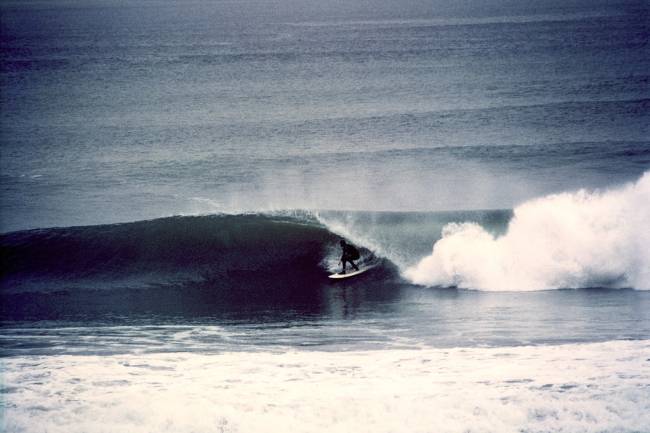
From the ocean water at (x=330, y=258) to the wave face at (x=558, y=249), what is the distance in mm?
48

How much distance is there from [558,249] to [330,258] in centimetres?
417

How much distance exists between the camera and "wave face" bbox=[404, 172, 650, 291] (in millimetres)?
13648

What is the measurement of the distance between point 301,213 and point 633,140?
46.9 ft

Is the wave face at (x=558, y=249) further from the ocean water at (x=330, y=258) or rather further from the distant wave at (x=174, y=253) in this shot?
the distant wave at (x=174, y=253)

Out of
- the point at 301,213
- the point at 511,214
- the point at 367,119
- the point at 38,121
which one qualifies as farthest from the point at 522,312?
the point at 38,121

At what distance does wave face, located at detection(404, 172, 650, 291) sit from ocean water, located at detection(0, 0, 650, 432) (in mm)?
48

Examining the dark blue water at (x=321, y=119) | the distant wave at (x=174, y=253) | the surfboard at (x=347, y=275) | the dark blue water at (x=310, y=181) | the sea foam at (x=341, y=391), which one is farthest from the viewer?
the dark blue water at (x=321, y=119)

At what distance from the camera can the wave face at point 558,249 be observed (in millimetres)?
13648

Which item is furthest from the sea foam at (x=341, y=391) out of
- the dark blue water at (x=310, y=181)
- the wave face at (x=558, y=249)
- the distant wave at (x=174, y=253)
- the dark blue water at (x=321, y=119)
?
the dark blue water at (x=321, y=119)

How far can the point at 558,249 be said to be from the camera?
14.1 meters

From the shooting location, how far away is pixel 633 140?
26516 millimetres

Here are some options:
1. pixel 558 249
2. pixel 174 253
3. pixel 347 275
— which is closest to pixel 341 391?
pixel 347 275

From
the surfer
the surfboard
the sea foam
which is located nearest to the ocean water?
the sea foam

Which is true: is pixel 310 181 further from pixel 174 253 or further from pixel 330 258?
pixel 330 258
